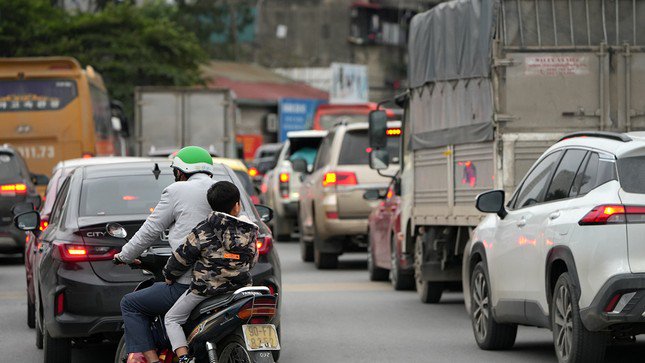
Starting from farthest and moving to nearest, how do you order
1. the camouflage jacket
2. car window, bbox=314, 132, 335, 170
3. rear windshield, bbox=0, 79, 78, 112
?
rear windshield, bbox=0, 79, 78, 112 < car window, bbox=314, 132, 335, 170 < the camouflage jacket

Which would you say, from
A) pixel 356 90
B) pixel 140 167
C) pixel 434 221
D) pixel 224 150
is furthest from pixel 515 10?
pixel 356 90

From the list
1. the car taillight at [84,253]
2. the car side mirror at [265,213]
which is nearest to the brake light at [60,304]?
the car taillight at [84,253]

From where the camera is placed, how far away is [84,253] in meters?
10.7

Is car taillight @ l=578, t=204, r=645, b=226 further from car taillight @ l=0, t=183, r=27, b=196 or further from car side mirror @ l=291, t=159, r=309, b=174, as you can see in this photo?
car side mirror @ l=291, t=159, r=309, b=174

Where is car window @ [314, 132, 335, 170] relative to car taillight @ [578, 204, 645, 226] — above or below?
above

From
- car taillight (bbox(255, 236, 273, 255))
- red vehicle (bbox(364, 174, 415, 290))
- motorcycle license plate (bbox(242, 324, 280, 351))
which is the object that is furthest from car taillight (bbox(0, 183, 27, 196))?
motorcycle license plate (bbox(242, 324, 280, 351))

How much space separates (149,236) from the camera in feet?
28.9

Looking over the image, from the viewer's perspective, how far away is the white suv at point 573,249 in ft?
30.8

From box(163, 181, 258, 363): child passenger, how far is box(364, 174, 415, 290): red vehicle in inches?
373

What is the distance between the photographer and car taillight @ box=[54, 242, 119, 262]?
10.7 metres

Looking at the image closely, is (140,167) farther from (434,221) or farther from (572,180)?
(434,221)

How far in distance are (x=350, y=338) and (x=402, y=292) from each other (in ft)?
16.9

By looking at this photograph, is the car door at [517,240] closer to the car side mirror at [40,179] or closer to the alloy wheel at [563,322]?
the alloy wheel at [563,322]

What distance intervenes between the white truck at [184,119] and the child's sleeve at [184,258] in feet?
89.0
